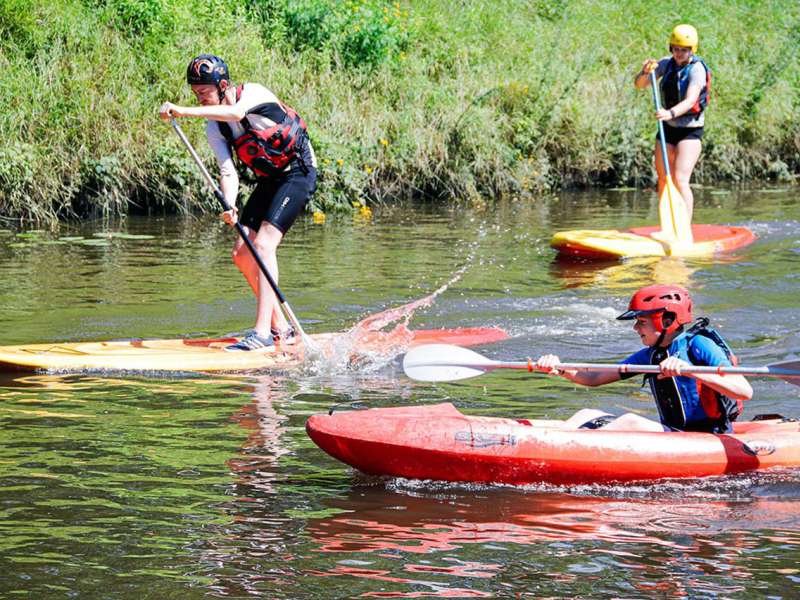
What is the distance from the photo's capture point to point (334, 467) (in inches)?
218

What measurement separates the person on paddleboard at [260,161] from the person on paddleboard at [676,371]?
2.40 metres

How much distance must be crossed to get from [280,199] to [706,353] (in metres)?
3.01

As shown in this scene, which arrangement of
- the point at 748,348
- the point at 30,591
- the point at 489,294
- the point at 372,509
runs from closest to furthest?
the point at 30,591 < the point at 372,509 < the point at 748,348 < the point at 489,294

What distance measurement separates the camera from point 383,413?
539 cm

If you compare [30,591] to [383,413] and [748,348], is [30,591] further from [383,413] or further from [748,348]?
[748,348]

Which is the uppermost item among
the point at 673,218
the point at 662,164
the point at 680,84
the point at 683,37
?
the point at 683,37

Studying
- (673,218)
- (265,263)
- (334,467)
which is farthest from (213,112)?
(673,218)

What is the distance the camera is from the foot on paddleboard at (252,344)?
295 inches

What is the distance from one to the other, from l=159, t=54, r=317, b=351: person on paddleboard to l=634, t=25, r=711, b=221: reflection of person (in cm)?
400

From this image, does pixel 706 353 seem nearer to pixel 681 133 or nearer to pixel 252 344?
pixel 252 344

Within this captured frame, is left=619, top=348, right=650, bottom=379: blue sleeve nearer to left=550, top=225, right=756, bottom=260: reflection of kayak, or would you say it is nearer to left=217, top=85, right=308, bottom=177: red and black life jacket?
left=217, top=85, right=308, bottom=177: red and black life jacket

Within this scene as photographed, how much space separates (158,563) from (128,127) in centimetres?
946

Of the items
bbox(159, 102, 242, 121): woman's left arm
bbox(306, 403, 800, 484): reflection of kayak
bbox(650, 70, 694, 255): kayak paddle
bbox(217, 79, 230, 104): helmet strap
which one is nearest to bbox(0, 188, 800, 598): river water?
bbox(306, 403, 800, 484): reflection of kayak

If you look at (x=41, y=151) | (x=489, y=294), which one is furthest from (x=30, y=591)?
(x=41, y=151)
